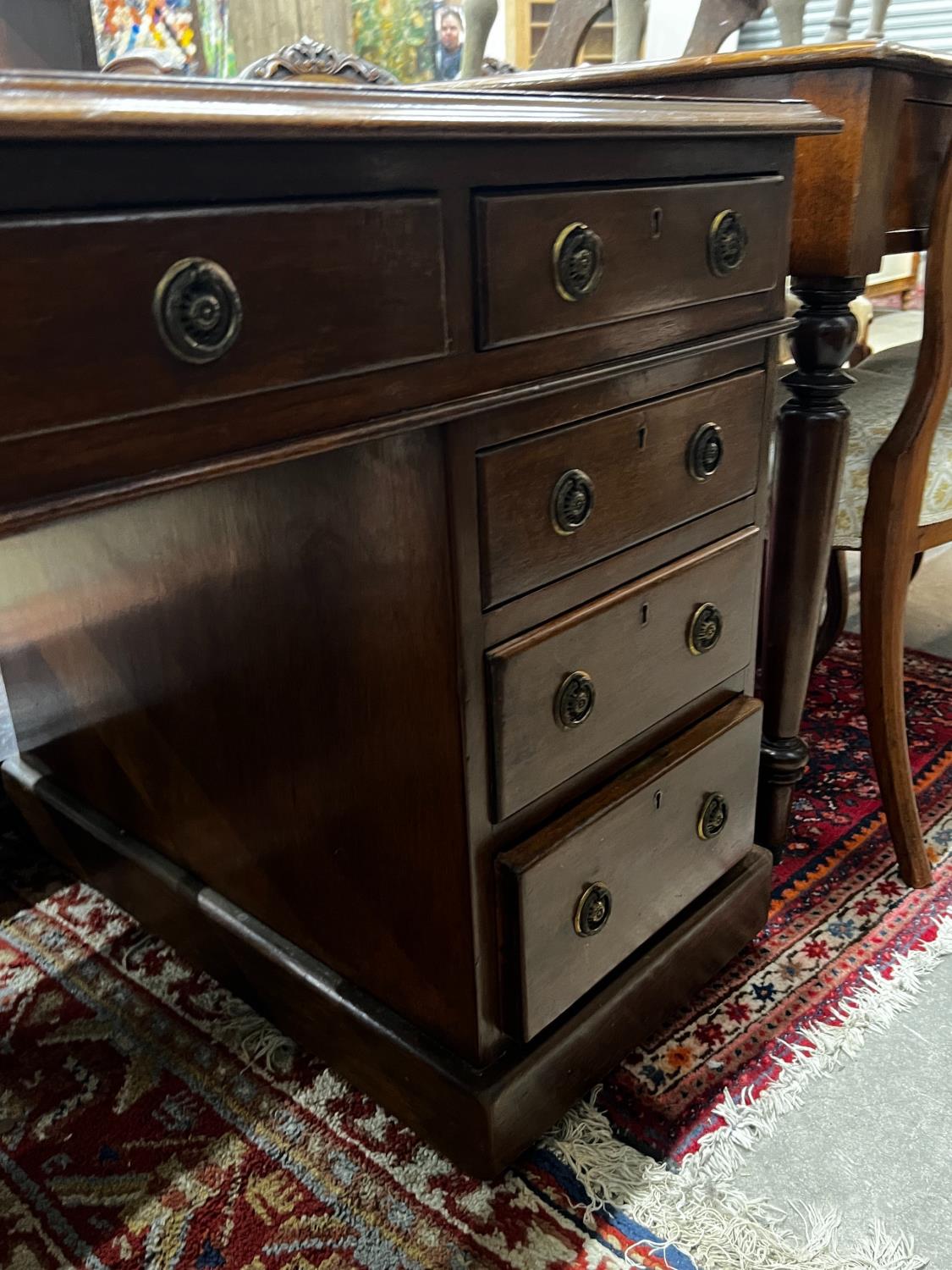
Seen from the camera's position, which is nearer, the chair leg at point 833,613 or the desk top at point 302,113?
the desk top at point 302,113

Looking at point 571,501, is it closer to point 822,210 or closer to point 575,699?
point 575,699

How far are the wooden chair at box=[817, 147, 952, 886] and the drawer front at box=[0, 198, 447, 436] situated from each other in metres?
0.71

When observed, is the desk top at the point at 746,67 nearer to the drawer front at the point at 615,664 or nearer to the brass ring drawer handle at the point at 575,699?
the drawer front at the point at 615,664

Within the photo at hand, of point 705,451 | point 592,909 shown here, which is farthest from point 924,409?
point 592,909

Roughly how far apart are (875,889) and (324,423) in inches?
38.6

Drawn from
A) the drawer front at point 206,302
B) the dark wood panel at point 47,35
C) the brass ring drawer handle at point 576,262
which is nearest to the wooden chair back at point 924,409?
the brass ring drawer handle at point 576,262

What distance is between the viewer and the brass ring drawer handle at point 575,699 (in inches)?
31.2

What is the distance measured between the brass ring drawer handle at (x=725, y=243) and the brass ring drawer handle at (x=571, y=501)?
0.67ft

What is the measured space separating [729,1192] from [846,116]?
924mm

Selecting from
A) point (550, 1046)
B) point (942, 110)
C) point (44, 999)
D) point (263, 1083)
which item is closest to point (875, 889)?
point (550, 1046)

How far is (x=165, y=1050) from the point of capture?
1.04 meters

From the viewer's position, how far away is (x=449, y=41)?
1.52 metres

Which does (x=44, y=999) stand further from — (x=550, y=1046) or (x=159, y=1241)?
(x=550, y=1046)

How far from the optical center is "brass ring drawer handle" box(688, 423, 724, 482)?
0.87 m
